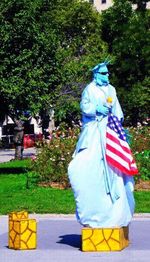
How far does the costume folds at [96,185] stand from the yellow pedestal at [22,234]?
0.66m

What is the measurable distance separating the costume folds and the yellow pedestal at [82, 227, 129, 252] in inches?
8.7

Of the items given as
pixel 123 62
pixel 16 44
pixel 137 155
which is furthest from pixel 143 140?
pixel 123 62

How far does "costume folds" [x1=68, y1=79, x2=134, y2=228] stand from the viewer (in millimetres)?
10664

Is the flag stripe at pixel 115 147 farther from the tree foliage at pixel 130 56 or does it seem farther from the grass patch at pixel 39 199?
the tree foliage at pixel 130 56

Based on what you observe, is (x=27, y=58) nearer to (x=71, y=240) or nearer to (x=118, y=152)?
(x=71, y=240)

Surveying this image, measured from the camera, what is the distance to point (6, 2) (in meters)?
25.4

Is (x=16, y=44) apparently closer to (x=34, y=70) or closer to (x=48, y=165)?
(x=34, y=70)

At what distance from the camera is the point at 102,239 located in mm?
10469

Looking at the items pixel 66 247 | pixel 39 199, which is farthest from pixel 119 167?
pixel 39 199

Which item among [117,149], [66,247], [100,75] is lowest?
[66,247]

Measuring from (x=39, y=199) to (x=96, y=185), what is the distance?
7285 millimetres

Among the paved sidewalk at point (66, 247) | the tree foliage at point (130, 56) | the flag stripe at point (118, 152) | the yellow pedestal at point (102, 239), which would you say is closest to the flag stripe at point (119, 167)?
the flag stripe at point (118, 152)

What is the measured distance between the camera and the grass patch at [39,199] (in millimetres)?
16141

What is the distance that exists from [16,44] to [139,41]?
53.7ft
